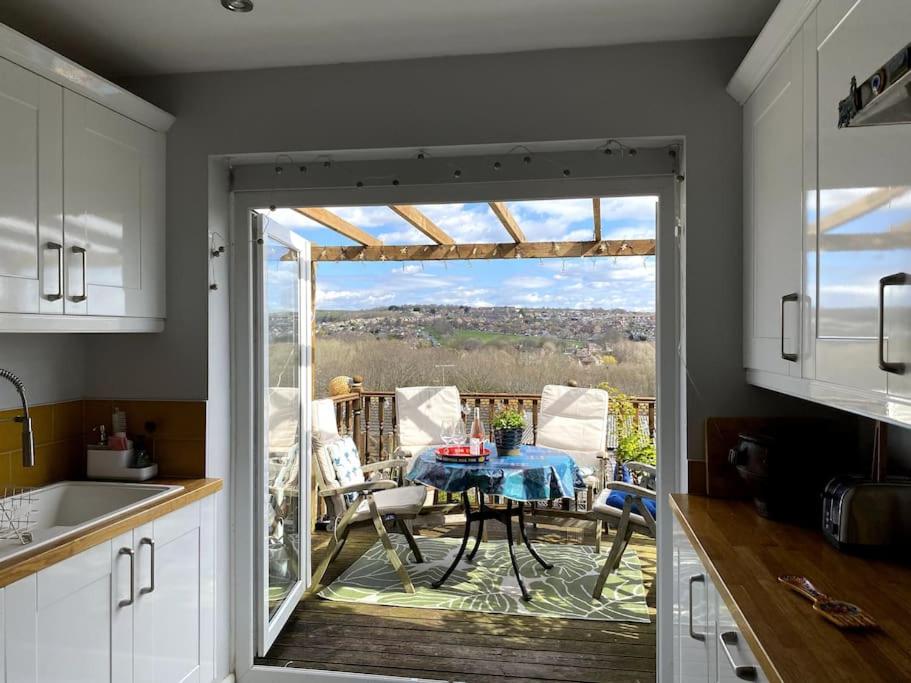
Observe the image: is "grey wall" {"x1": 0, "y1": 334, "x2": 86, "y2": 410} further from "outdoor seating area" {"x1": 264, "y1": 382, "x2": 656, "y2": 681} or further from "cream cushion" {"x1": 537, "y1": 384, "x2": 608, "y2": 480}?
"cream cushion" {"x1": 537, "y1": 384, "x2": 608, "y2": 480}

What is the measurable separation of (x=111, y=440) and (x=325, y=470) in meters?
1.69

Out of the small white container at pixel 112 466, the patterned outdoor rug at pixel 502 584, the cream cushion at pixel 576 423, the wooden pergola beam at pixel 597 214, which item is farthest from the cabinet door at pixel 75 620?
the cream cushion at pixel 576 423

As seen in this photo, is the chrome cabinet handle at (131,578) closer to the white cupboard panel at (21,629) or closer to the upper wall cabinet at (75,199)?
the white cupboard panel at (21,629)

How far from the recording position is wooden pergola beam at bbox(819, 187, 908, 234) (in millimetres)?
1185

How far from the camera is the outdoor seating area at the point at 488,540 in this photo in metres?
3.20

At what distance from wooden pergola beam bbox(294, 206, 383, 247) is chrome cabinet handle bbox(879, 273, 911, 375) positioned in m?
2.25

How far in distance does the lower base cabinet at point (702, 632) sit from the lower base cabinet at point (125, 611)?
1.65 meters

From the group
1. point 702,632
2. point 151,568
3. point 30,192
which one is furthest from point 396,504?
point 30,192

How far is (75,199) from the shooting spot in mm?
2096

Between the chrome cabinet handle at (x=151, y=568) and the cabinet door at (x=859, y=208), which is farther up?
the cabinet door at (x=859, y=208)

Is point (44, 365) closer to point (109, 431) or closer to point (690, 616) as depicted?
point (109, 431)

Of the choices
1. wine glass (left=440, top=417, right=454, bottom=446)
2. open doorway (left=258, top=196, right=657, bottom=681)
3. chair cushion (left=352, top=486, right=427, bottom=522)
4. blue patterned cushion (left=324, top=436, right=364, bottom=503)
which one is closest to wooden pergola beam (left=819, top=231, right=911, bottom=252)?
open doorway (left=258, top=196, right=657, bottom=681)

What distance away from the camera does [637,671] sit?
2770 millimetres

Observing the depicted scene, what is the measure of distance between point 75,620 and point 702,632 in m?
1.69
